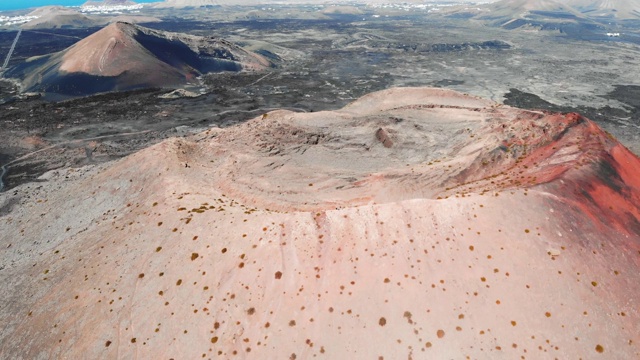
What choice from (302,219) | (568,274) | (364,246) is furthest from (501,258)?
(302,219)

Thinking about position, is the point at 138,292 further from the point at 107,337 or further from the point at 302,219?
the point at 302,219

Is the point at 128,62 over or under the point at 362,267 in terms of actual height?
over

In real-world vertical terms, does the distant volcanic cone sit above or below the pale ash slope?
above

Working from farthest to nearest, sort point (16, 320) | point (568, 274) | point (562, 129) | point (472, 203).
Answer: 1. point (562, 129)
2. point (16, 320)
3. point (472, 203)
4. point (568, 274)

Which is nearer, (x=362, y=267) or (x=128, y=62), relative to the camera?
(x=362, y=267)
